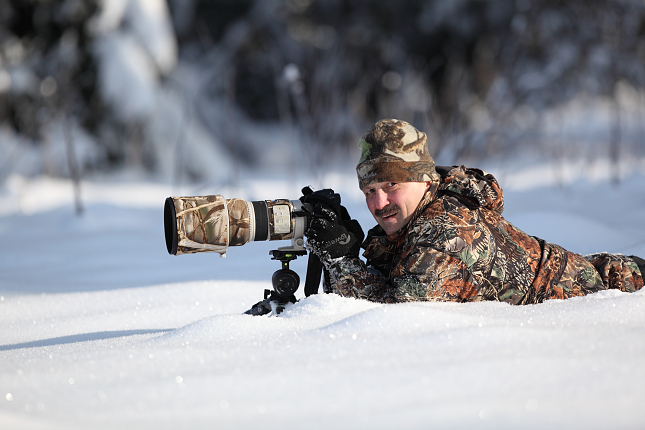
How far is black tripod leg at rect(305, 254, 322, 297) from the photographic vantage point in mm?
1845

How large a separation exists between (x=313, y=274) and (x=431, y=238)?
43 cm

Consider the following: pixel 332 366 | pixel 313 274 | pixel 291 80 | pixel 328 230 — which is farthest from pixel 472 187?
pixel 291 80

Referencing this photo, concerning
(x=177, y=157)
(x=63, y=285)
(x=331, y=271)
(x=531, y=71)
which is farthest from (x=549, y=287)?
(x=531, y=71)

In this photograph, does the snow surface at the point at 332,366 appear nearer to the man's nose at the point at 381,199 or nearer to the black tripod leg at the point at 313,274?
the black tripod leg at the point at 313,274

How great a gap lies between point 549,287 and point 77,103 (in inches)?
269

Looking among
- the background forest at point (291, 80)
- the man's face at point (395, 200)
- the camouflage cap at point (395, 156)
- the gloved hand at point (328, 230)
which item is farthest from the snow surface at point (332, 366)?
the background forest at point (291, 80)

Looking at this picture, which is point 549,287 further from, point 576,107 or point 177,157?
point 576,107

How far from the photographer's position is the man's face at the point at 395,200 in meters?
1.75

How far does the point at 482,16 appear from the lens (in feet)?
34.5

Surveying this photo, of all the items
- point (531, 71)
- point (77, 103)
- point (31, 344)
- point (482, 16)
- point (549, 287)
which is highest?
point (482, 16)

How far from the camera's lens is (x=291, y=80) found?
15.2 ft

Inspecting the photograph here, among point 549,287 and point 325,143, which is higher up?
point 325,143

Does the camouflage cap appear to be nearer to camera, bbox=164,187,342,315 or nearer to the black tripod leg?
camera, bbox=164,187,342,315

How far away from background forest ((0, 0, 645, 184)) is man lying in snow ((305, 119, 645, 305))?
289cm
